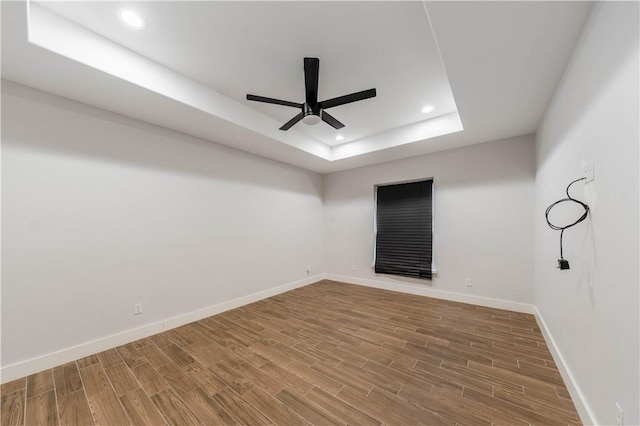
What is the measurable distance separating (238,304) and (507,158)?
15.6 ft

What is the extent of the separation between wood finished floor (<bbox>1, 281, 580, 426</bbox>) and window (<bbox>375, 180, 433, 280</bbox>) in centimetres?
140

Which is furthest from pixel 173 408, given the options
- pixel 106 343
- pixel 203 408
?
pixel 106 343

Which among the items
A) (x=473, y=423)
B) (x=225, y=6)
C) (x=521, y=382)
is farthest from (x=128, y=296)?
(x=521, y=382)

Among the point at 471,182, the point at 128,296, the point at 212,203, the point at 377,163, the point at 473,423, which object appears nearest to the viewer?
the point at 473,423

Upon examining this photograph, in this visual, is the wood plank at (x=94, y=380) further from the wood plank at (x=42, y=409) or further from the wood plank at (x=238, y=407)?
the wood plank at (x=238, y=407)

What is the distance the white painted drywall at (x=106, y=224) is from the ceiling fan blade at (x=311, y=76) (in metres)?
1.72

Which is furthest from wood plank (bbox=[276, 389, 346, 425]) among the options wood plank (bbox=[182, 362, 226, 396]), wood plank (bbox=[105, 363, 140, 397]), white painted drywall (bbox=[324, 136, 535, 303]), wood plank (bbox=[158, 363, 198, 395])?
white painted drywall (bbox=[324, 136, 535, 303])

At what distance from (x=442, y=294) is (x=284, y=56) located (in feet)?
13.9

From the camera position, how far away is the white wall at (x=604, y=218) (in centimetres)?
105

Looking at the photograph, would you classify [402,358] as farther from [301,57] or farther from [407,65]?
[301,57]

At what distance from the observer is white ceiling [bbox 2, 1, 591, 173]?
1.63 metres

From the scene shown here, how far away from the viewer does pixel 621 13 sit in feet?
3.75

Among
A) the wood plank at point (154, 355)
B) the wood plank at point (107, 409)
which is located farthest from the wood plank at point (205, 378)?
the wood plank at point (107, 409)

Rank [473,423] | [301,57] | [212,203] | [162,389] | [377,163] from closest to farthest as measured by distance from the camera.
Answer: [473,423], [162,389], [301,57], [212,203], [377,163]
